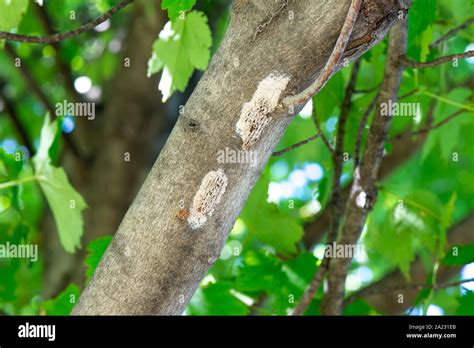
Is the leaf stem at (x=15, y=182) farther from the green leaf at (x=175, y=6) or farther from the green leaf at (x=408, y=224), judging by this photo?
the green leaf at (x=408, y=224)

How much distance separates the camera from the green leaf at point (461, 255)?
1.11 meters

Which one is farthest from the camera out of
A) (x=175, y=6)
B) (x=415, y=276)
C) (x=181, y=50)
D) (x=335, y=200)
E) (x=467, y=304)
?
(x=415, y=276)

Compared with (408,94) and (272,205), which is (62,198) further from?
(408,94)

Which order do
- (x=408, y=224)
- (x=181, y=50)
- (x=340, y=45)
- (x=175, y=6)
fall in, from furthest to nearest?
(x=408, y=224)
(x=181, y=50)
(x=175, y=6)
(x=340, y=45)

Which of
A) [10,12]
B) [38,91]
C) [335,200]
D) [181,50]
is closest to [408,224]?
[335,200]

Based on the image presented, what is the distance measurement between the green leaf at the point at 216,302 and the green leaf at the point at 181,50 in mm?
411

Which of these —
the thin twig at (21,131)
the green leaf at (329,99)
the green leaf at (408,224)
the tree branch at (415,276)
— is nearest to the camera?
the green leaf at (329,99)

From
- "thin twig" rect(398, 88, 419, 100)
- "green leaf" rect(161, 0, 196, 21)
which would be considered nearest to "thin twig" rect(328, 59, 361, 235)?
"thin twig" rect(398, 88, 419, 100)

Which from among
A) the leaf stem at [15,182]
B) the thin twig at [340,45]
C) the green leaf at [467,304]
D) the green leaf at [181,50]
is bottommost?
the green leaf at [467,304]

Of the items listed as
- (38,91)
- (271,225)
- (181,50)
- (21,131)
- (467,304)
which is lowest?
(467,304)

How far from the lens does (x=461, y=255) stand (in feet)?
3.68

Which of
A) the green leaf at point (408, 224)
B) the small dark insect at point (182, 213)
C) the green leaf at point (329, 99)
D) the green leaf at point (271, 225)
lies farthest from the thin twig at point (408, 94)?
the small dark insect at point (182, 213)

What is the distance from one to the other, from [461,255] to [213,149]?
2.03 feet

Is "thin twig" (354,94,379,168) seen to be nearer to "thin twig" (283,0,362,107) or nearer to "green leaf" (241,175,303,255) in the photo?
"green leaf" (241,175,303,255)
